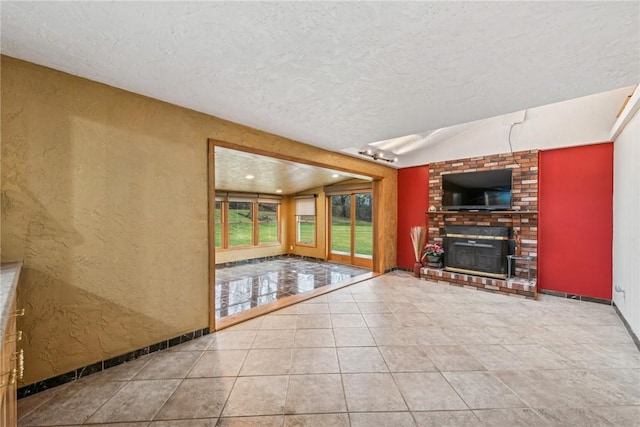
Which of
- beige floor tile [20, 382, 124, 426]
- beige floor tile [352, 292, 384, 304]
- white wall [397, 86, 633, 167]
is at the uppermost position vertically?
white wall [397, 86, 633, 167]

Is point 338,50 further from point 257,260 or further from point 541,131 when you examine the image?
point 257,260

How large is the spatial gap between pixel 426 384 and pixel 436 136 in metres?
4.13

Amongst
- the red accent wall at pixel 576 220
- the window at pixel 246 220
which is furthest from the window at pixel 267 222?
the red accent wall at pixel 576 220

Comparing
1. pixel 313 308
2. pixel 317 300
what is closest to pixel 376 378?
pixel 313 308

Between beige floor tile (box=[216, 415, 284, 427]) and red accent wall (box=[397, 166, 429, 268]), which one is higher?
red accent wall (box=[397, 166, 429, 268])

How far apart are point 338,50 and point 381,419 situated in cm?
231

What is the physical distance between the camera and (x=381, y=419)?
5.03 ft

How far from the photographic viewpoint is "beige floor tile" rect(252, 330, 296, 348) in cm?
242

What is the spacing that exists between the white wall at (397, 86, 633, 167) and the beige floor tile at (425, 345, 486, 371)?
359 cm

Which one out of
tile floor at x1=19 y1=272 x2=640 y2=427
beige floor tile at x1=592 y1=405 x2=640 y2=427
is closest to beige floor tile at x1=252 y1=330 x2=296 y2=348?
tile floor at x1=19 y1=272 x2=640 y2=427

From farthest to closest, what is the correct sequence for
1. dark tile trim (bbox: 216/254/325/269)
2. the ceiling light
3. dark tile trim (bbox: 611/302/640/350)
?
dark tile trim (bbox: 216/254/325/269)
the ceiling light
dark tile trim (bbox: 611/302/640/350)

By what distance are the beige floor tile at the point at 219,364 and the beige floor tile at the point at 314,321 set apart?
0.77 m

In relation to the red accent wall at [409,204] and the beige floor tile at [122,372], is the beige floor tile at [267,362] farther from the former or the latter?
the red accent wall at [409,204]

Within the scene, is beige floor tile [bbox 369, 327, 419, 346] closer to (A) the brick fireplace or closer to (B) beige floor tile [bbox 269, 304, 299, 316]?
(B) beige floor tile [bbox 269, 304, 299, 316]
